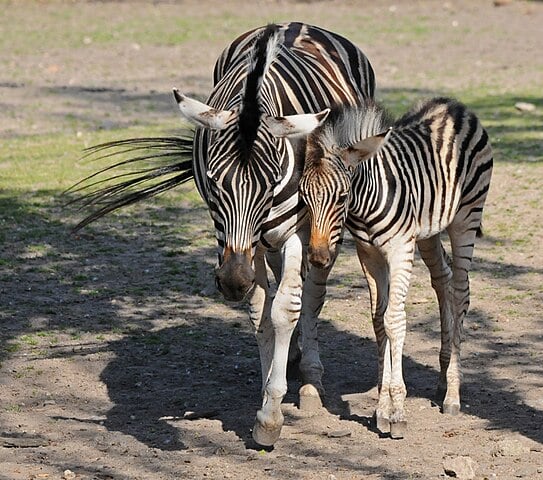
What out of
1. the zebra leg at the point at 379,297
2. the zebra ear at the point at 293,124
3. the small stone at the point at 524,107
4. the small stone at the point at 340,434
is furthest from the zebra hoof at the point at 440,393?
the small stone at the point at 524,107

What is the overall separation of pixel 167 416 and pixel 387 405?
1115mm

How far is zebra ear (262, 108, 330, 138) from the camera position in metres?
4.79

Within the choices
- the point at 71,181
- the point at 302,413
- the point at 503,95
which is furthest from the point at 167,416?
the point at 503,95

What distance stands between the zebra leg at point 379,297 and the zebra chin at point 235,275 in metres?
0.89

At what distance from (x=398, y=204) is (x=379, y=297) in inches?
21.9

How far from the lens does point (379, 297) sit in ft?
18.4

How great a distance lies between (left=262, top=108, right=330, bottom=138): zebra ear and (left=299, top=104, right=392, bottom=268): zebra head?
8.3 inches

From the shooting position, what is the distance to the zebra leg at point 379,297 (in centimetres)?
540

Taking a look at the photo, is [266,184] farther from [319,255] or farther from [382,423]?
[382,423]

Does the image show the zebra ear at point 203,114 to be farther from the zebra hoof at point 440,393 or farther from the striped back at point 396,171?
the zebra hoof at point 440,393

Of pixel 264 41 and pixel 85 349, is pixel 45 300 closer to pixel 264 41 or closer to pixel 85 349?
pixel 85 349

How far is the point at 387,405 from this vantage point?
5348mm

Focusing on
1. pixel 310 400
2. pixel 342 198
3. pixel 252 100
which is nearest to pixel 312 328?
pixel 310 400

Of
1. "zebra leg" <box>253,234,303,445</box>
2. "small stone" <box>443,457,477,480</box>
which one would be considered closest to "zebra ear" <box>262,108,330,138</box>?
"zebra leg" <box>253,234,303,445</box>
